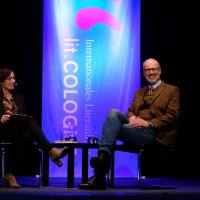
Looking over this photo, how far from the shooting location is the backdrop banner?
17.7ft

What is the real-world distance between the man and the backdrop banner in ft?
4.09

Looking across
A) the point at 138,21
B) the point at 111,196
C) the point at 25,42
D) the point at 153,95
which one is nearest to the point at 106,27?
the point at 138,21

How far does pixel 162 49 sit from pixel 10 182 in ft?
9.40

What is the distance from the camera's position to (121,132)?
372 cm

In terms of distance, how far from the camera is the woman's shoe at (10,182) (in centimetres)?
366

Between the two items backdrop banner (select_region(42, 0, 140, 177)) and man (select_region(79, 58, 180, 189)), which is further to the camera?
backdrop banner (select_region(42, 0, 140, 177))

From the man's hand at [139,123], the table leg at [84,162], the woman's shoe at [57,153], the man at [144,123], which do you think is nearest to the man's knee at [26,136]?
the woman's shoe at [57,153]

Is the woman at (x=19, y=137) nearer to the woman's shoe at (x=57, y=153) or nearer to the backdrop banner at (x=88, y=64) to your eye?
the woman's shoe at (x=57, y=153)

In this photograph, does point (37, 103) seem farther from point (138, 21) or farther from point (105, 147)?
point (105, 147)

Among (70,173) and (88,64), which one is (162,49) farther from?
(70,173)

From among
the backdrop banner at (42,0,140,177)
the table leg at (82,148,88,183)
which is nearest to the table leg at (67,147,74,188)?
the table leg at (82,148,88,183)

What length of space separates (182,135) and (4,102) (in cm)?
247

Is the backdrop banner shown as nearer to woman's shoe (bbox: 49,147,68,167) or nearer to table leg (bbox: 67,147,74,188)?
table leg (bbox: 67,147,74,188)

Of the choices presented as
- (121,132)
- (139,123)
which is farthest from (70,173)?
(139,123)
